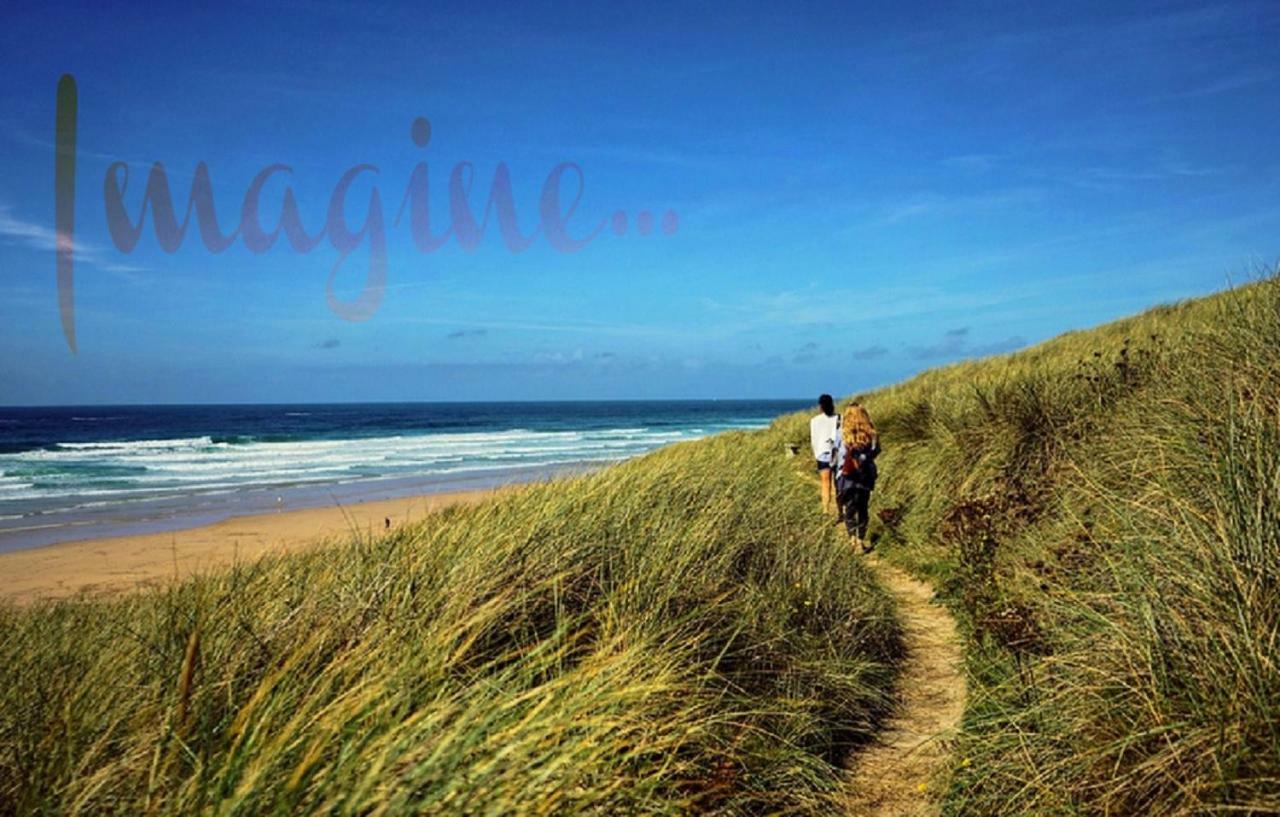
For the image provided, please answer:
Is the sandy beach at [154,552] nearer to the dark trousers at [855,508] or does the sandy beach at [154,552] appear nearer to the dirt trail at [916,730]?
the dark trousers at [855,508]

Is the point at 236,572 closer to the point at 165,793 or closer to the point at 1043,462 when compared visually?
the point at 165,793

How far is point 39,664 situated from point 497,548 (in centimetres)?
215

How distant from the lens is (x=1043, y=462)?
320 inches

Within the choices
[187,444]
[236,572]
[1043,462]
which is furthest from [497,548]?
[187,444]

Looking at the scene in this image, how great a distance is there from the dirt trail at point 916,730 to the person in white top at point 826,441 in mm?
4284

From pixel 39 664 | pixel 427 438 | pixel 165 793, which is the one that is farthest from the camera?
pixel 427 438

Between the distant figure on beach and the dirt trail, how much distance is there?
2735 mm

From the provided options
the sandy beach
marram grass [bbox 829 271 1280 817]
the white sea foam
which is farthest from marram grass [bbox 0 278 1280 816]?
the white sea foam

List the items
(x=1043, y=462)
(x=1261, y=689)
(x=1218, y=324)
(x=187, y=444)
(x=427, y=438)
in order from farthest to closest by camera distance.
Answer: (x=427, y=438)
(x=187, y=444)
(x=1043, y=462)
(x=1218, y=324)
(x=1261, y=689)

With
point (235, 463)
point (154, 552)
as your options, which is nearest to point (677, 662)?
point (154, 552)

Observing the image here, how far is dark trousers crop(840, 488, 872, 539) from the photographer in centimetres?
982

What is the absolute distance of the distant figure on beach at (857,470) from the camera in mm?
9773

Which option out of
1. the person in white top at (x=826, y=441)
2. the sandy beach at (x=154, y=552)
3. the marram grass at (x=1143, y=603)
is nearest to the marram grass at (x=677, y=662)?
the marram grass at (x=1143, y=603)

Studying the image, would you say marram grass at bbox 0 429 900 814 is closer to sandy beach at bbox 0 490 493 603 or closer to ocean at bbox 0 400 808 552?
ocean at bbox 0 400 808 552
